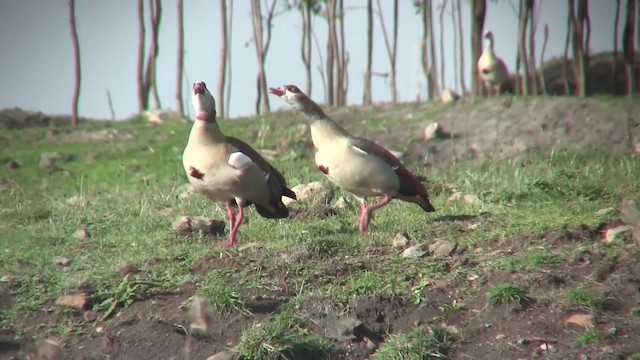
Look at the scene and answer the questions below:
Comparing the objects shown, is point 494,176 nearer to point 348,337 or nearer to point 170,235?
point 170,235

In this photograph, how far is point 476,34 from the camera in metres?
16.8

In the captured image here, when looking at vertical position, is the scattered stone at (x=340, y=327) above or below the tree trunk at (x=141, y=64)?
below

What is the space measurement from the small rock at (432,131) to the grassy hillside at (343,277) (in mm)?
3987

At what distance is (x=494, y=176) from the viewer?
9.41m

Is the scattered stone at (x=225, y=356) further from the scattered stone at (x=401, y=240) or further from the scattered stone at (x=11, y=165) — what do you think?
the scattered stone at (x=11, y=165)

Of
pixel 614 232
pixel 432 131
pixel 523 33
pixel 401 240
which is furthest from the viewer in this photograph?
pixel 523 33

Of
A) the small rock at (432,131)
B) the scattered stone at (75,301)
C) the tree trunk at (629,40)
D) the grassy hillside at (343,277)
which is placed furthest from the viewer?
the tree trunk at (629,40)

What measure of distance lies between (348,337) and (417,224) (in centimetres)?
212

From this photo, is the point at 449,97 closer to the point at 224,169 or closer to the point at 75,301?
the point at 224,169

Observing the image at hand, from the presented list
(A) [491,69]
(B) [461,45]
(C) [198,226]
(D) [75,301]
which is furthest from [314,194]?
(B) [461,45]

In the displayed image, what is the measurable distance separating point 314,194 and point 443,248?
8.01ft

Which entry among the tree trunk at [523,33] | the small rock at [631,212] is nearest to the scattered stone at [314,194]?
the small rock at [631,212]

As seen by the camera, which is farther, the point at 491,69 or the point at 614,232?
the point at 491,69

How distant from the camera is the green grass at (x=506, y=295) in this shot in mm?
5359
